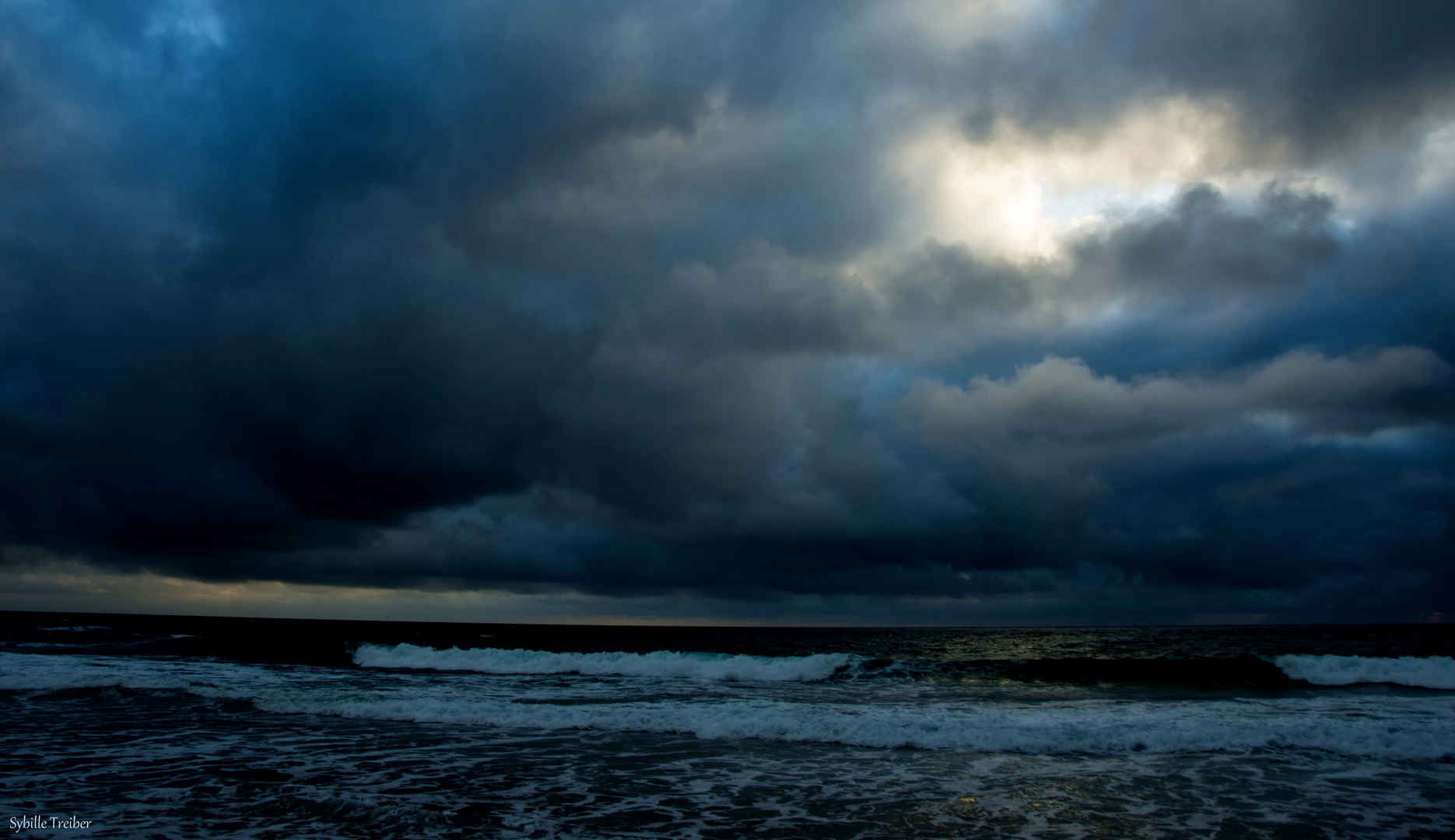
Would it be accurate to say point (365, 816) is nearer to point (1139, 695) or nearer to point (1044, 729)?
point (1044, 729)

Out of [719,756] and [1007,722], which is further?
[1007,722]

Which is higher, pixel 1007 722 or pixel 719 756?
pixel 719 756

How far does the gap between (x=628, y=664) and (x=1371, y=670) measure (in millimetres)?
35600

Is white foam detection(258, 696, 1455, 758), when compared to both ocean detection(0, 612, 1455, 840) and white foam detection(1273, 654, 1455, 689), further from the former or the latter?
white foam detection(1273, 654, 1455, 689)

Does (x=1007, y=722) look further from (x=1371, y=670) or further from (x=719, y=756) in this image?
(x=1371, y=670)

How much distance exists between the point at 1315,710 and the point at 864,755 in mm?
16927

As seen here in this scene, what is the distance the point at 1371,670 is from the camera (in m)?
32.8

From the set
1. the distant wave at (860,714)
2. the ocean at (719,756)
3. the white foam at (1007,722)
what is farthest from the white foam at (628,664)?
the white foam at (1007,722)

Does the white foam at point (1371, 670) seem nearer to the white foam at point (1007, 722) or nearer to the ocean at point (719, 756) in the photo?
the ocean at point (719, 756)

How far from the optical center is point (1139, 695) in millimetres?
27000

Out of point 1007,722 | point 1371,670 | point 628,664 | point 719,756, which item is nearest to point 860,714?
point 1007,722

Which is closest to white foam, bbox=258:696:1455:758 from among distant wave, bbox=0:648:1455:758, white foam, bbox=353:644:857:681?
distant wave, bbox=0:648:1455:758

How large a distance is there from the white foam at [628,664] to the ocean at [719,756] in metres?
3.75


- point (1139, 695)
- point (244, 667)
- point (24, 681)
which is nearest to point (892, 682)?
point (1139, 695)
